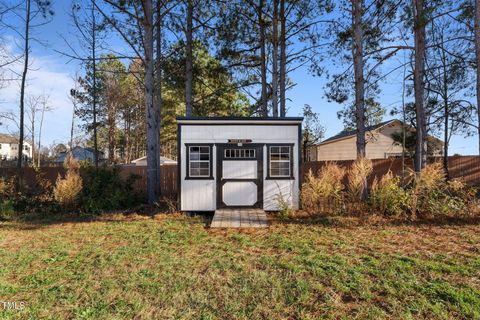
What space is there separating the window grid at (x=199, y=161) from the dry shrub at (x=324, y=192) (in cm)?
265

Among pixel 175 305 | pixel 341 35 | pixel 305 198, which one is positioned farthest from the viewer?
pixel 341 35

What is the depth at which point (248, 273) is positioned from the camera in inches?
133

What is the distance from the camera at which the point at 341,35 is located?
8.90m

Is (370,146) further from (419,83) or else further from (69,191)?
(69,191)

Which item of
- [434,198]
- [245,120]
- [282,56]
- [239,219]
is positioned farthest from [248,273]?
[282,56]

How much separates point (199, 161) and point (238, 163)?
3.43 ft

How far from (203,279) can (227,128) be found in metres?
4.52

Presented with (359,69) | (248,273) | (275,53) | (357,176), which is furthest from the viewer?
(275,53)

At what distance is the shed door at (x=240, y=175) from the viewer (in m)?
7.14

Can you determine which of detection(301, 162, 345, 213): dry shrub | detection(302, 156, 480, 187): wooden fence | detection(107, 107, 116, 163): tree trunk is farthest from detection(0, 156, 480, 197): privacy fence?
detection(107, 107, 116, 163): tree trunk

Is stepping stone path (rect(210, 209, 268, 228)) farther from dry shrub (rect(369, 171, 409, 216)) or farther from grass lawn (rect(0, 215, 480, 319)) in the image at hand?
dry shrub (rect(369, 171, 409, 216))

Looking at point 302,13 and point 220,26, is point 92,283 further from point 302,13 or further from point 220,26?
point 302,13

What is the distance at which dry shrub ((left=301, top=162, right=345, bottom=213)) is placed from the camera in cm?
654

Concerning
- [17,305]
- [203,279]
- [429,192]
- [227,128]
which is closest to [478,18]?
[429,192]
